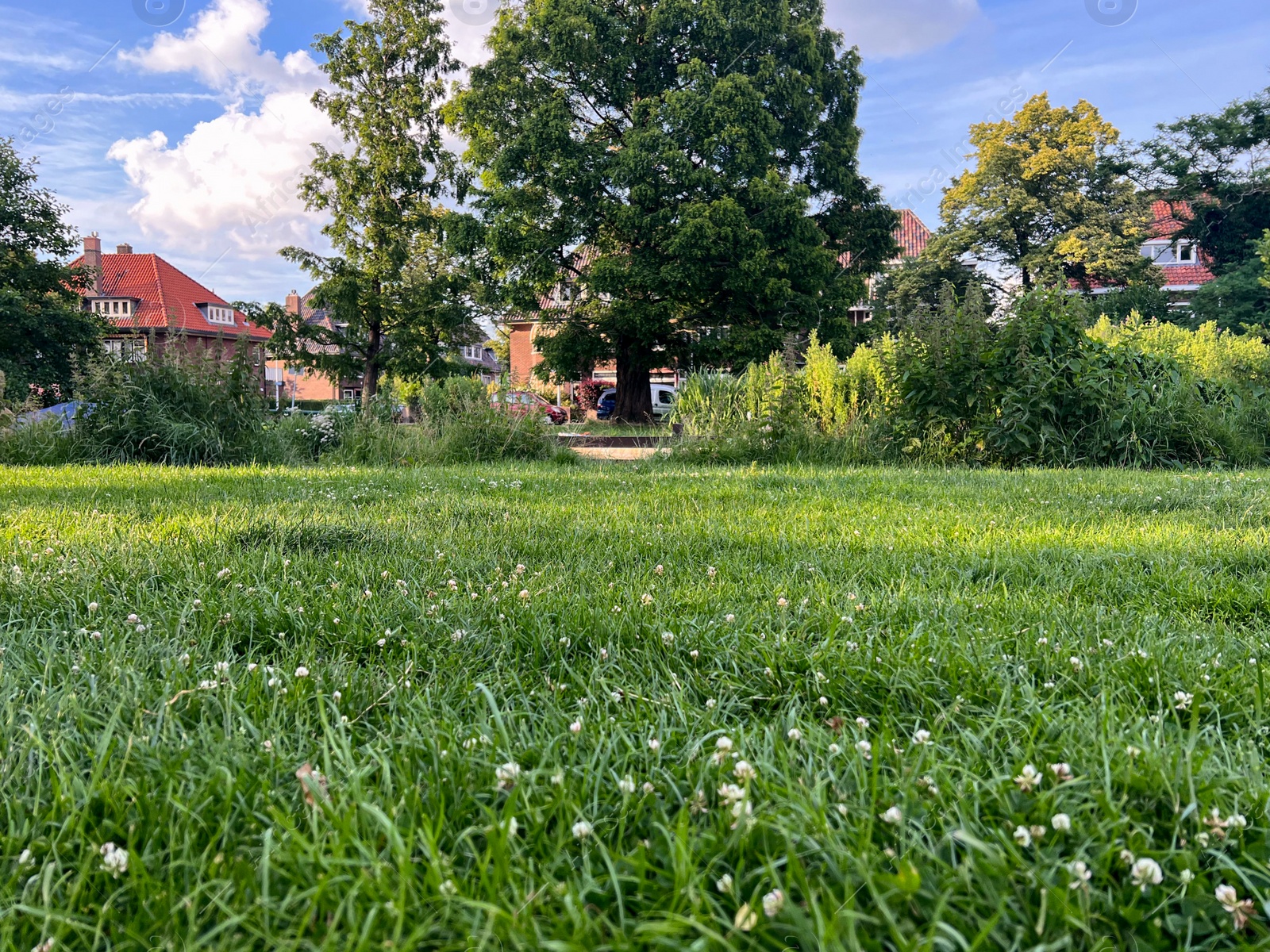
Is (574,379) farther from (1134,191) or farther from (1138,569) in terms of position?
(1134,191)

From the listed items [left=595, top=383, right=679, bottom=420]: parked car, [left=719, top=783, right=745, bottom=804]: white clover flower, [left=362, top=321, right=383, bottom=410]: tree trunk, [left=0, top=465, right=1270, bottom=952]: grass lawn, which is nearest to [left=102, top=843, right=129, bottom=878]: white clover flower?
[left=0, top=465, right=1270, bottom=952]: grass lawn

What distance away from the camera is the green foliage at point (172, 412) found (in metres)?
8.17

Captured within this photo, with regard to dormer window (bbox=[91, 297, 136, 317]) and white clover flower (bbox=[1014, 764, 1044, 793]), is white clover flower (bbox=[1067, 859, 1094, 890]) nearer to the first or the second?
white clover flower (bbox=[1014, 764, 1044, 793])

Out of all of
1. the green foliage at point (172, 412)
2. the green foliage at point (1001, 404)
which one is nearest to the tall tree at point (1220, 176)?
the green foliage at point (1001, 404)

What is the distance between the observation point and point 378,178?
2558 cm

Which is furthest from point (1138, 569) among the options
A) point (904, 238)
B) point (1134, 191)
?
point (904, 238)

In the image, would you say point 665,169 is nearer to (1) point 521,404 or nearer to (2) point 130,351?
(1) point 521,404

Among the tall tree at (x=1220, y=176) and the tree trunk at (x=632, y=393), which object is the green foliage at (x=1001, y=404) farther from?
the tall tree at (x=1220, y=176)

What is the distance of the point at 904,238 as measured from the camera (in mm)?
44188

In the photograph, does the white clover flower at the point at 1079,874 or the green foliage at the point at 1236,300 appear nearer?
the white clover flower at the point at 1079,874

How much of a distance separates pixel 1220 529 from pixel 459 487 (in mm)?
4746

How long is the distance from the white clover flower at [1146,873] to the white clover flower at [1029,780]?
196 mm

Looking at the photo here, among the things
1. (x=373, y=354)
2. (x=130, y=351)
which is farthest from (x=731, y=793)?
(x=373, y=354)

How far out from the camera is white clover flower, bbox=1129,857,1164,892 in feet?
3.25
